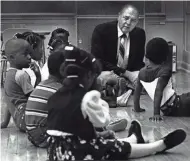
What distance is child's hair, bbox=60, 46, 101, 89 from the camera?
7.20 feet

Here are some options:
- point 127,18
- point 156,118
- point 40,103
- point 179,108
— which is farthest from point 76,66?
point 127,18

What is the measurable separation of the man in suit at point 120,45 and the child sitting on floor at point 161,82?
0.81 meters

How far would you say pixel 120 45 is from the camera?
4.71 meters

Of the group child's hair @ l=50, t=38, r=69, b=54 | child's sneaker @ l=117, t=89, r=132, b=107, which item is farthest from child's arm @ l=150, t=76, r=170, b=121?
child's hair @ l=50, t=38, r=69, b=54

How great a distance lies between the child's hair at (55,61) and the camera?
2.62m

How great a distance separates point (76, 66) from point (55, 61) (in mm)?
476

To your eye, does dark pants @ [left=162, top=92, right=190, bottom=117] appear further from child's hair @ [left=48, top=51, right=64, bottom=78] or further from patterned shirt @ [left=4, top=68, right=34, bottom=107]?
child's hair @ [left=48, top=51, right=64, bottom=78]

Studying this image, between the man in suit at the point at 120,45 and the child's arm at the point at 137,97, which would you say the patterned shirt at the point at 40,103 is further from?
the man in suit at the point at 120,45

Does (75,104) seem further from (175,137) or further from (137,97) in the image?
(137,97)

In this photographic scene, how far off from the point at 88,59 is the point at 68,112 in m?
0.25

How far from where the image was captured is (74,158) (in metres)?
2.24

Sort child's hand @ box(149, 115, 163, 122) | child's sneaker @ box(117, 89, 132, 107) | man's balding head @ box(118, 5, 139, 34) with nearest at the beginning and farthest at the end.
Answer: child's hand @ box(149, 115, 163, 122) → child's sneaker @ box(117, 89, 132, 107) → man's balding head @ box(118, 5, 139, 34)

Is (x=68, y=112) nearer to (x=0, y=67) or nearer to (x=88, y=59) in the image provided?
(x=88, y=59)

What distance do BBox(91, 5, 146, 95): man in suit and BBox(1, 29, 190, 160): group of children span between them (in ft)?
2.65
